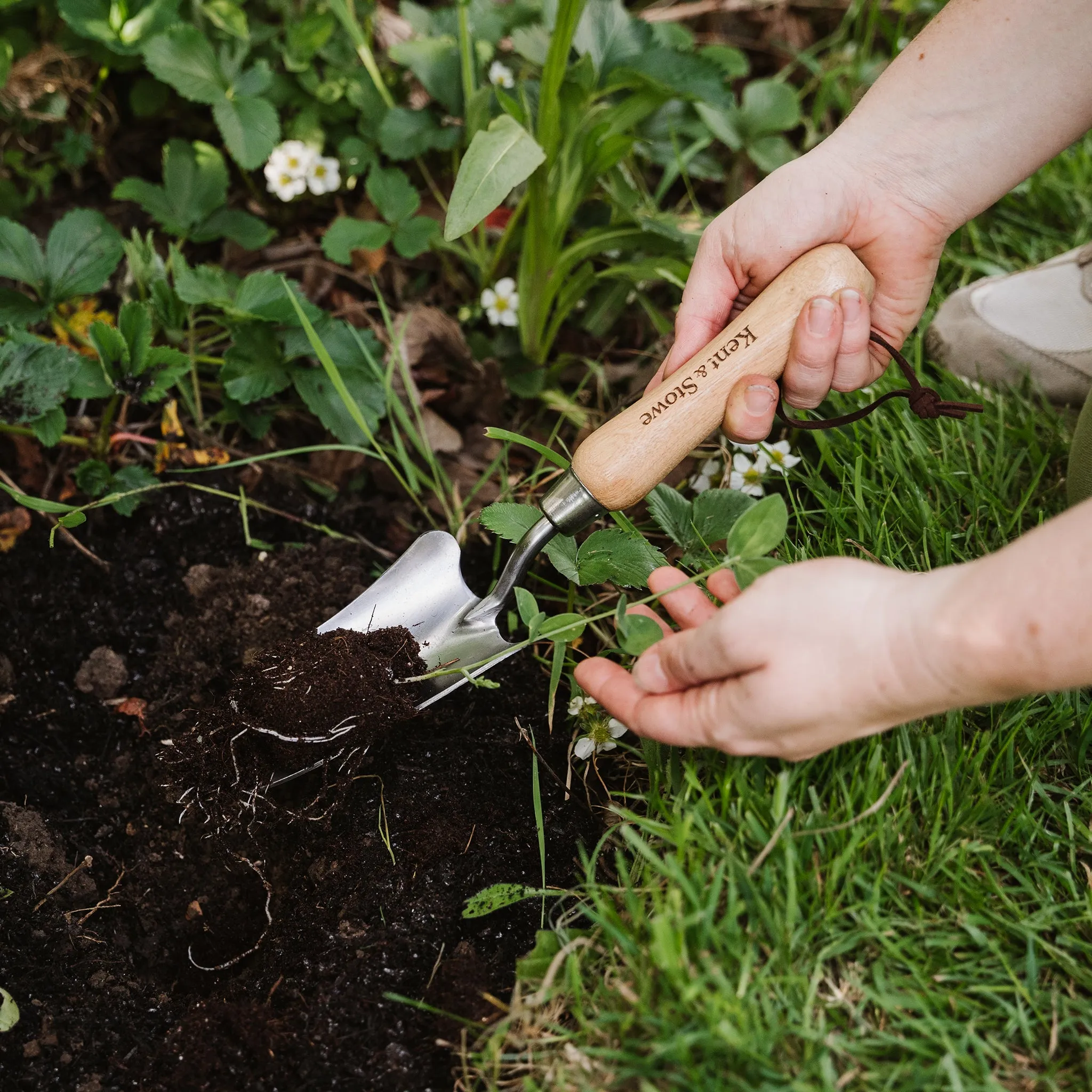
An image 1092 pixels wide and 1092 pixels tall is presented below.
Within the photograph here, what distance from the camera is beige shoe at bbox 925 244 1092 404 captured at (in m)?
1.96

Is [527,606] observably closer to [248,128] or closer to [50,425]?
[50,425]

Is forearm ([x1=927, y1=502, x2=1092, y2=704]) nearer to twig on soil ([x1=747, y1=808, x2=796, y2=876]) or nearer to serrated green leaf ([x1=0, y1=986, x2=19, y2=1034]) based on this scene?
twig on soil ([x1=747, y1=808, x2=796, y2=876])

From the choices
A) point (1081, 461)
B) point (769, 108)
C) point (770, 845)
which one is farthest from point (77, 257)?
point (1081, 461)

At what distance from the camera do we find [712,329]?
5.39ft

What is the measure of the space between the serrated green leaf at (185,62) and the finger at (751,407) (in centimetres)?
129

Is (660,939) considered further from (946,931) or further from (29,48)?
(29,48)

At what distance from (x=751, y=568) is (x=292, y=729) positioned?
2.40ft

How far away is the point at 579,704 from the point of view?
5.08ft

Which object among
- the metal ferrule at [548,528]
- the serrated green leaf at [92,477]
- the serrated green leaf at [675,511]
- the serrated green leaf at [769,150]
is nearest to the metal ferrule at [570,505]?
the metal ferrule at [548,528]

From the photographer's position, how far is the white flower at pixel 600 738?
4.95 ft

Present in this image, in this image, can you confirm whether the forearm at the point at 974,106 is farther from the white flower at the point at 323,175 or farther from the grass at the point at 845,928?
the white flower at the point at 323,175

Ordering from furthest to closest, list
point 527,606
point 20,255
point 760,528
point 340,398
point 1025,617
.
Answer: point 340,398, point 20,255, point 527,606, point 760,528, point 1025,617

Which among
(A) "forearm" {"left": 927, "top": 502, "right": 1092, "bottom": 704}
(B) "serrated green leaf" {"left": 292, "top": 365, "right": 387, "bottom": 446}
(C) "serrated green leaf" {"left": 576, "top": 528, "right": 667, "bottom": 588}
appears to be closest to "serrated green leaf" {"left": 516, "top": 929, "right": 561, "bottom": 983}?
(C) "serrated green leaf" {"left": 576, "top": 528, "right": 667, "bottom": 588}

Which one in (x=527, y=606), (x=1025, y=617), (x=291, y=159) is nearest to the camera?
(x=1025, y=617)
